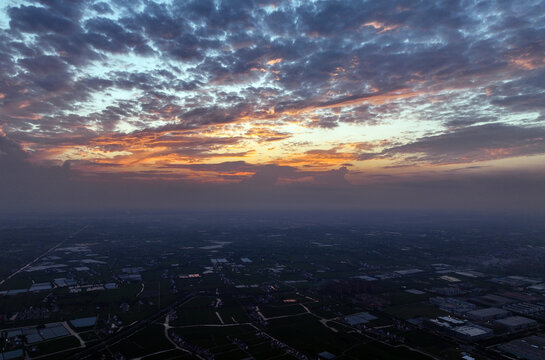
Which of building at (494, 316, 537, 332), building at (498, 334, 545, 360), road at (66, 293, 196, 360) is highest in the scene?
road at (66, 293, 196, 360)

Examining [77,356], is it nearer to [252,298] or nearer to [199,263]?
[252,298]

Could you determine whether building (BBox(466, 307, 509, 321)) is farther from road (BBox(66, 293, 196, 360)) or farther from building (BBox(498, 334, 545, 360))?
road (BBox(66, 293, 196, 360))

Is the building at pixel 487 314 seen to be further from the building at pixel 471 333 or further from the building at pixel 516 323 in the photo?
the building at pixel 471 333

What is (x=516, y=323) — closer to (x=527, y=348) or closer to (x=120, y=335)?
(x=527, y=348)

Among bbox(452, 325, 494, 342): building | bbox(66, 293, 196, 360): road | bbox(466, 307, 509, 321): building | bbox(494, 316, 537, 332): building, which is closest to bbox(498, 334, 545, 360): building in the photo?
bbox(452, 325, 494, 342): building

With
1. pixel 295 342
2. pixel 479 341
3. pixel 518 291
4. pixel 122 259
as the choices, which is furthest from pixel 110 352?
pixel 518 291

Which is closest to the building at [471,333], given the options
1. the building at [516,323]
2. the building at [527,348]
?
the building at [527,348]

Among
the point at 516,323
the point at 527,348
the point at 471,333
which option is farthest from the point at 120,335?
the point at 516,323
